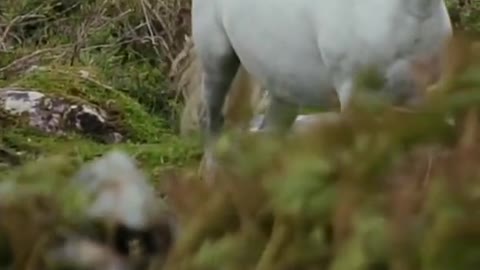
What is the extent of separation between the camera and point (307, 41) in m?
5.79

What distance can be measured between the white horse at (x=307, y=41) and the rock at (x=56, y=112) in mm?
1628

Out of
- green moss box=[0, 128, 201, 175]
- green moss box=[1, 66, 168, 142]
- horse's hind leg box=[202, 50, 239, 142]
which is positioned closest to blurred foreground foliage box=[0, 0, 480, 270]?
horse's hind leg box=[202, 50, 239, 142]

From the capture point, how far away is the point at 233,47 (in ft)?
20.9

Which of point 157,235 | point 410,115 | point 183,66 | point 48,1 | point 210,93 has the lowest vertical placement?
point 48,1

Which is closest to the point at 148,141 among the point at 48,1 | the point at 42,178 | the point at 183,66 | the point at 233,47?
the point at 183,66

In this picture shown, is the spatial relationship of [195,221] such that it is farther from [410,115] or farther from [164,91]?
[164,91]

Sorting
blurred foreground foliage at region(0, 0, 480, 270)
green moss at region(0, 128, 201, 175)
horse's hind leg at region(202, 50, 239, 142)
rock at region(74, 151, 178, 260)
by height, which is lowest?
green moss at region(0, 128, 201, 175)

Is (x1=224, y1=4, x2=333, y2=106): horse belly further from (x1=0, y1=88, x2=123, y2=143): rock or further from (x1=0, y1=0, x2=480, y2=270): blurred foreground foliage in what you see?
(x1=0, y1=0, x2=480, y2=270): blurred foreground foliage

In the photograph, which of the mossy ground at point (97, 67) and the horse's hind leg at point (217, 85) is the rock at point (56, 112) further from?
the horse's hind leg at point (217, 85)

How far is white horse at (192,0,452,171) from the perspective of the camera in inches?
203

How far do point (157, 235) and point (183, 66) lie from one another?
697cm

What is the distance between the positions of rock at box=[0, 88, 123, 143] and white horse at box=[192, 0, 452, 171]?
1628 millimetres

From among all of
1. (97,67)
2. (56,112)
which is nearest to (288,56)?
(56,112)

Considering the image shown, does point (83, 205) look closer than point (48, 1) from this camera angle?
Yes
